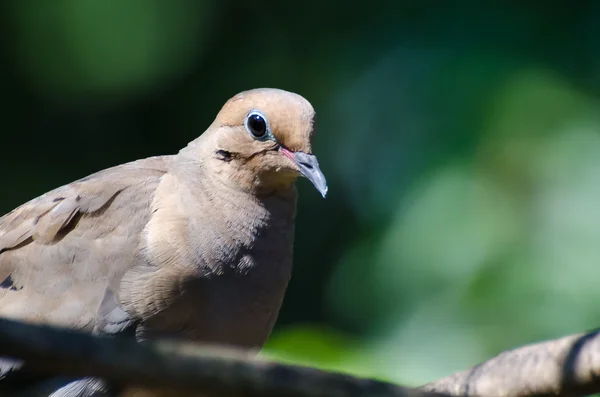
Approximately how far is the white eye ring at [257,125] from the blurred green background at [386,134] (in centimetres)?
62

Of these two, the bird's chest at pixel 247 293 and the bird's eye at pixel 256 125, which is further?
the bird's eye at pixel 256 125

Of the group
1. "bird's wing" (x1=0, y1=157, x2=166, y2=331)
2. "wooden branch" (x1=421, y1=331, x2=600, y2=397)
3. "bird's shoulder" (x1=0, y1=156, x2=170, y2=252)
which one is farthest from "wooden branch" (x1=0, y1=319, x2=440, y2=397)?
"bird's shoulder" (x1=0, y1=156, x2=170, y2=252)

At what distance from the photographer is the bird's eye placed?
2.61 meters

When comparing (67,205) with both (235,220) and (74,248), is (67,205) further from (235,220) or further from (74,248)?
(235,220)

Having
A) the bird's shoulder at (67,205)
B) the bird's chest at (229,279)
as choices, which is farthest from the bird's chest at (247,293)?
the bird's shoulder at (67,205)

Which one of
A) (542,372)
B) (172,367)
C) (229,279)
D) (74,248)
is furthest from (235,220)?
(172,367)

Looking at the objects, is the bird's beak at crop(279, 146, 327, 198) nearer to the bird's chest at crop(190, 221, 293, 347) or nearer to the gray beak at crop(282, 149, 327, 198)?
the gray beak at crop(282, 149, 327, 198)

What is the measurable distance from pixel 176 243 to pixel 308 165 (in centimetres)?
41

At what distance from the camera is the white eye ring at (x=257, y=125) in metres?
2.60

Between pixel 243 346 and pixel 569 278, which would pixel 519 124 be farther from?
Result: pixel 243 346

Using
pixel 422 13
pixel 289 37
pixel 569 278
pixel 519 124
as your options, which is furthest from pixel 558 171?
pixel 289 37

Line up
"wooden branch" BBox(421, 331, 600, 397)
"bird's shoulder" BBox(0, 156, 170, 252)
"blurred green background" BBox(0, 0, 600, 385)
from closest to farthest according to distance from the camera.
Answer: "wooden branch" BBox(421, 331, 600, 397) < "bird's shoulder" BBox(0, 156, 170, 252) < "blurred green background" BBox(0, 0, 600, 385)

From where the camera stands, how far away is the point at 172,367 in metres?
0.98

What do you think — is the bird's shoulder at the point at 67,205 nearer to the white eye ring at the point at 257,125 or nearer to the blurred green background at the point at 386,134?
the white eye ring at the point at 257,125
